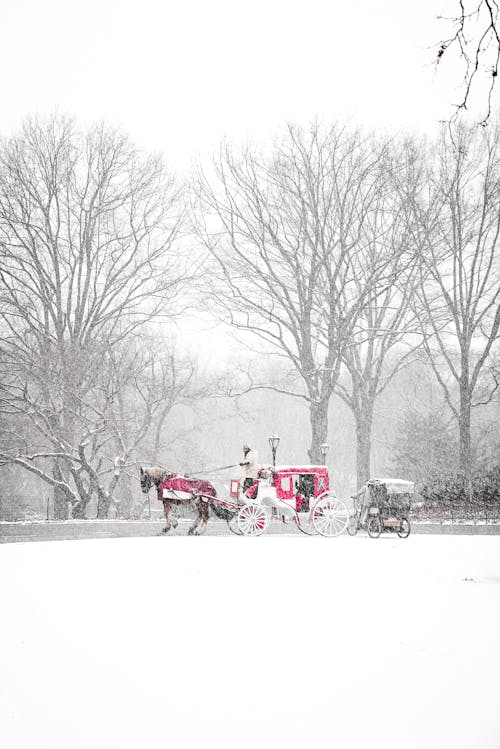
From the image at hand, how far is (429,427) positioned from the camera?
34.0 meters

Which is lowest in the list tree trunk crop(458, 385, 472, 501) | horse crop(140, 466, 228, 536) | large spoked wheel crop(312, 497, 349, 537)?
large spoked wheel crop(312, 497, 349, 537)

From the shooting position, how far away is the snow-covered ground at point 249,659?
4496mm

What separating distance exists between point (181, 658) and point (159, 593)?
269 centimetres

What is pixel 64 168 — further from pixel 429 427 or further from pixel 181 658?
pixel 181 658

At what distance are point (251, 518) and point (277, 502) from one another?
0.71m

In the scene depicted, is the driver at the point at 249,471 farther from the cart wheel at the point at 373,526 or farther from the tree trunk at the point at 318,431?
the tree trunk at the point at 318,431

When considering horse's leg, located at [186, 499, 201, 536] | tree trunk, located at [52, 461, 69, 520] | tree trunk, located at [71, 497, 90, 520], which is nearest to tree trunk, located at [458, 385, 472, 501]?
horse's leg, located at [186, 499, 201, 536]

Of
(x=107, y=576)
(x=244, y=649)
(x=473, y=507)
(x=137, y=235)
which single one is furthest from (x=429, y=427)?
(x=244, y=649)

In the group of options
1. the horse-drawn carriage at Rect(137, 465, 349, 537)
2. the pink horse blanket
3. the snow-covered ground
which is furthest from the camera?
the horse-drawn carriage at Rect(137, 465, 349, 537)

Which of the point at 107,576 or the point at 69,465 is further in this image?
the point at 69,465

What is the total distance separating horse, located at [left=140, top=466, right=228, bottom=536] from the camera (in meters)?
17.4

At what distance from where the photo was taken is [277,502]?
18188 millimetres

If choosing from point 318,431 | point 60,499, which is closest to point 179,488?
point 318,431

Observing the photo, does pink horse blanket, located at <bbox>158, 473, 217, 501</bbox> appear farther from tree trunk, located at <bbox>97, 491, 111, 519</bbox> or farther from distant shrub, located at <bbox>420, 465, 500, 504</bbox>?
distant shrub, located at <bbox>420, 465, 500, 504</bbox>
